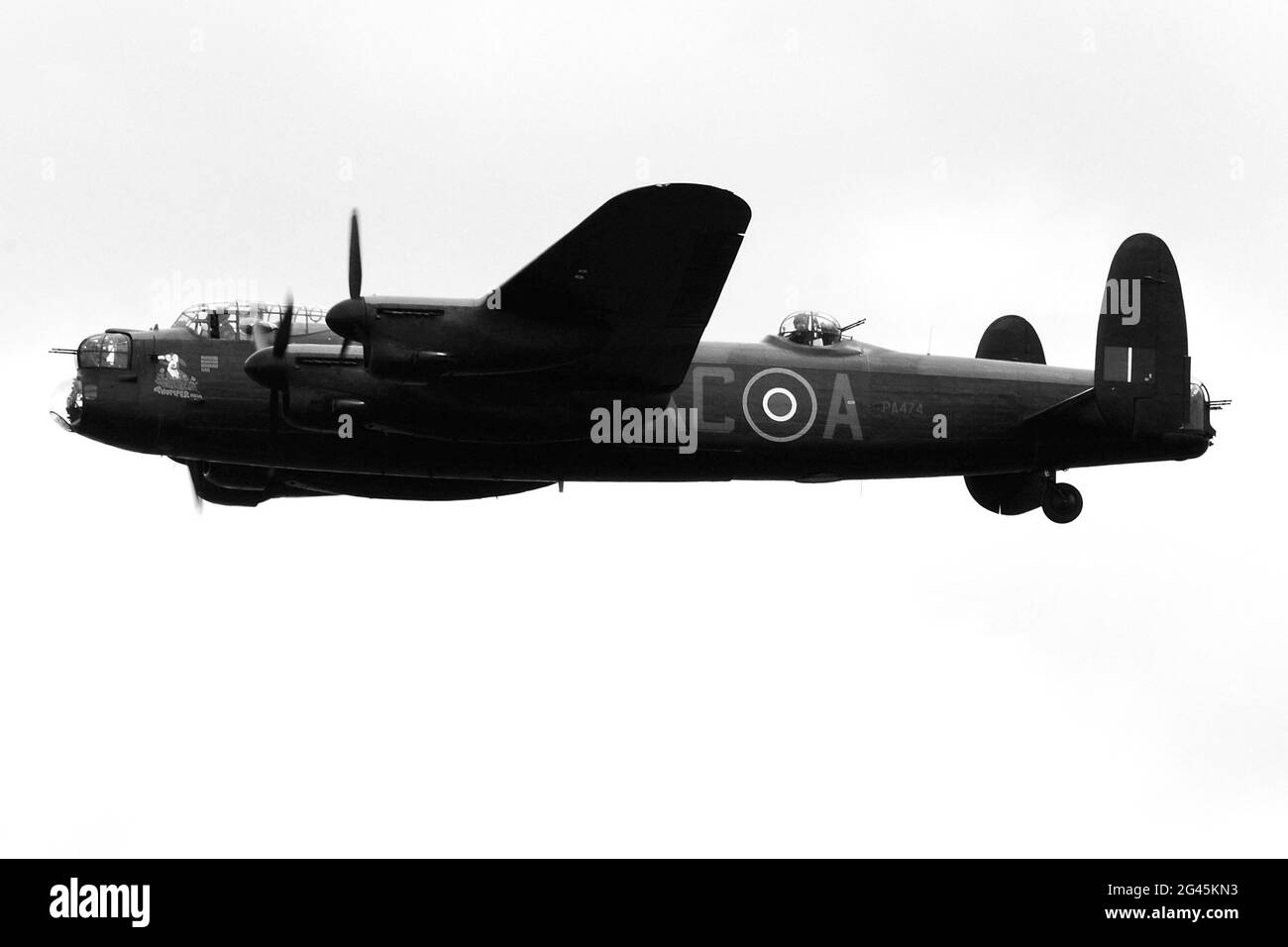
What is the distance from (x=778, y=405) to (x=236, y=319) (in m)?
6.21

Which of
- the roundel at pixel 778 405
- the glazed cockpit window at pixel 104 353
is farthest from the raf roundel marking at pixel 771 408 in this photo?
the glazed cockpit window at pixel 104 353

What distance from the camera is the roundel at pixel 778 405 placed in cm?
2203

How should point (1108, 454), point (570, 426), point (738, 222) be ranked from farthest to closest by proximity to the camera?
point (1108, 454)
point (570, 426)
point (738, 222)

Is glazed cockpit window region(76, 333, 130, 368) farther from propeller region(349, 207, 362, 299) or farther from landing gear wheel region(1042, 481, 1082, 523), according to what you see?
landing gear wheel region(1042, 481, 1082, 523)

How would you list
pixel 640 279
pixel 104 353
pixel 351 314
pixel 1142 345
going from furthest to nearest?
pixel 1142 345 < pixel 104 353 < pixel 640 279 < pixel 351 314

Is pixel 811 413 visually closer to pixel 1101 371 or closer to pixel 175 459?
pixel 1101 371

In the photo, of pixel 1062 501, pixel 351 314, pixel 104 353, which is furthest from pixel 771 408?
Result: pixel 104 353

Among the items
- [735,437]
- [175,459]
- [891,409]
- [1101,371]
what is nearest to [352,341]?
[175,459]

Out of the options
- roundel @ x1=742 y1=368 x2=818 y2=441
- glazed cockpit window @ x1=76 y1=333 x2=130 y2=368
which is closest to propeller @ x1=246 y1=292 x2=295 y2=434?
glazed cockpit window @ x1=76 y1=333 x2=130 y2=368

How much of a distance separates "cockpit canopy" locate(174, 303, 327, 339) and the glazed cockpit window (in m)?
0.70

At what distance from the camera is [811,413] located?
22156mm

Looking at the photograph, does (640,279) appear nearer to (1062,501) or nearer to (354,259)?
(354,259)

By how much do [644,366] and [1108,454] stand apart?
5821 mm

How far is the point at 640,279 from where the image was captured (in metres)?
20.5
